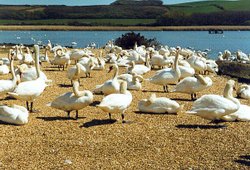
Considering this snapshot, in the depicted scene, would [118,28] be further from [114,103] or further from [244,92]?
[114,103]

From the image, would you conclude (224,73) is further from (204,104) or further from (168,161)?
(168,161)

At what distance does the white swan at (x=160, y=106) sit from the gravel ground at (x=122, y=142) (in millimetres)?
192

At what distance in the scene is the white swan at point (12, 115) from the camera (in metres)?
11.6

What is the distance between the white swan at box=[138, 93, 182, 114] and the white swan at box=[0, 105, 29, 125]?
11.2ft

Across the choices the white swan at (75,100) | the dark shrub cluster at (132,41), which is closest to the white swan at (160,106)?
the white swan at (75,100)

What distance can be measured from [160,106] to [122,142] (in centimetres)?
297

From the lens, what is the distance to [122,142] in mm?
10648

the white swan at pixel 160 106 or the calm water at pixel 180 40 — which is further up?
the white swan at pixel 160 106

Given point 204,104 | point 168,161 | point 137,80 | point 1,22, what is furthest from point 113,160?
point 1,22

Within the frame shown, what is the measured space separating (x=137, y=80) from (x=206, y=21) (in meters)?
117

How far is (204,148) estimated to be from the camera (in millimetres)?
10297

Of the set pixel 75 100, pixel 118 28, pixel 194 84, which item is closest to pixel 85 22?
pixel 118 28

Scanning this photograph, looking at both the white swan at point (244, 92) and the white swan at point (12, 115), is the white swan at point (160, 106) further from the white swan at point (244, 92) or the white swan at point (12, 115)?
the white swan at point (244, 92)

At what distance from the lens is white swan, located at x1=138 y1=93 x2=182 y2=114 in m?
13.3
